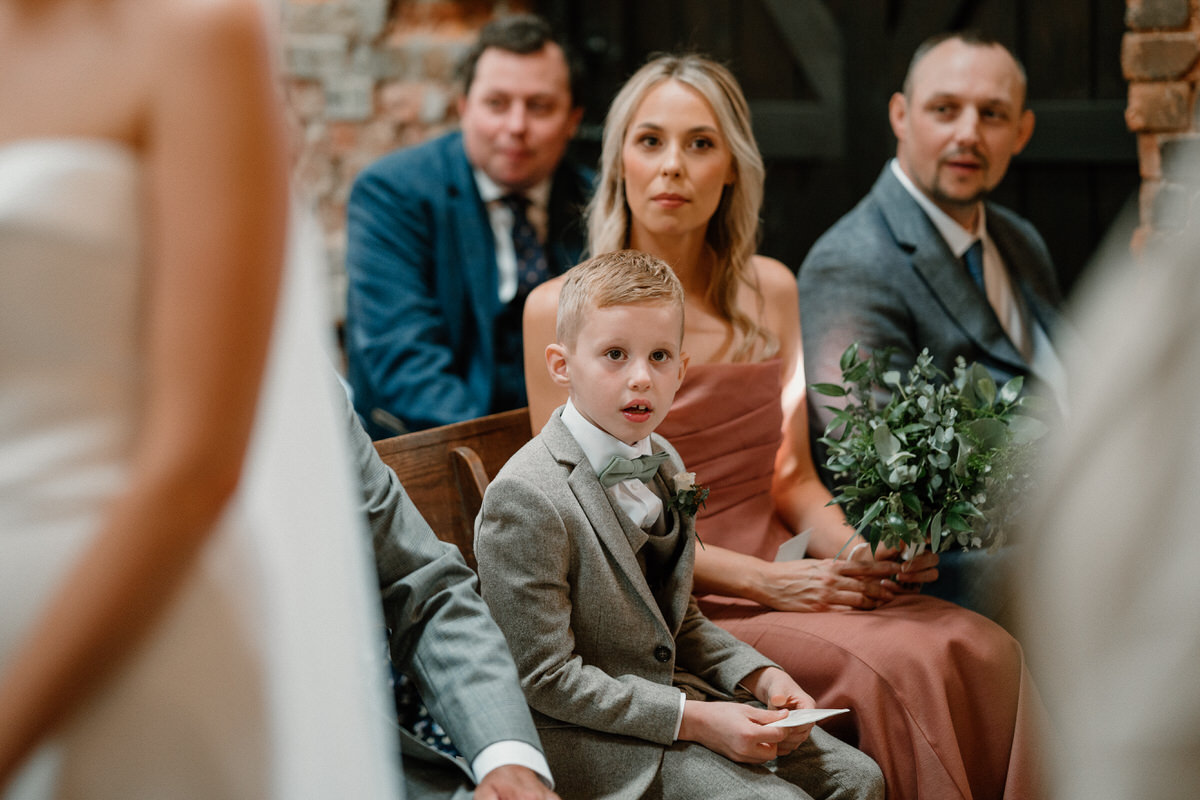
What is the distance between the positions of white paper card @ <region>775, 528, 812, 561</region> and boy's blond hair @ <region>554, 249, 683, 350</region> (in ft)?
1.98

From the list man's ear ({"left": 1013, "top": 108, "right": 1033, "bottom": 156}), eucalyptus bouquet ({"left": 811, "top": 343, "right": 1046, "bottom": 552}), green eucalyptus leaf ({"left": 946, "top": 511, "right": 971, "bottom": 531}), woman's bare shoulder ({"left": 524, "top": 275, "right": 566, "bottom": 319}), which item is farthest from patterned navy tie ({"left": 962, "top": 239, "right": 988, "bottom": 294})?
woman's bare shoulder ({"left": 524, "top": 275, "right": 566, "bottom": 319})

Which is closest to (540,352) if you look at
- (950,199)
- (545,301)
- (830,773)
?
(545,301)

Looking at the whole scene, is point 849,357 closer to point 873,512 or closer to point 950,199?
point 873,512

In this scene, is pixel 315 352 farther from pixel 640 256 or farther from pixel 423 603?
pixel 640 256

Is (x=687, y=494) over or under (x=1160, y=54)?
under

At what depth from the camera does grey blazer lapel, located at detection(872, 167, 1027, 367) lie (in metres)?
2.67

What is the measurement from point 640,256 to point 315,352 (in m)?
0.98

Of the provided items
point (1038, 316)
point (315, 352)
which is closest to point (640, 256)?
point (315, 352)

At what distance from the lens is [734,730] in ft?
5.33

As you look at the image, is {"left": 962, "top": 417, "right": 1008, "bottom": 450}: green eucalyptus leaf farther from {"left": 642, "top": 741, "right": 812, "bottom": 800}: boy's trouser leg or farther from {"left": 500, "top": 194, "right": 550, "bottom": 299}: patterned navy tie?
{"left": 500, "top": 194, "right": 550, "bottom": 299}: patterned navy tie

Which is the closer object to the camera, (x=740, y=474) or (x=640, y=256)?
(x=640, y=256)

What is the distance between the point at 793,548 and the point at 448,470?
66cm

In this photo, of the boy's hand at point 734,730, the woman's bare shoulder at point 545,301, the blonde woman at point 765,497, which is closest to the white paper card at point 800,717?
the boy's hand at point 734,730

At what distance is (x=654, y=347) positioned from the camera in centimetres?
167
